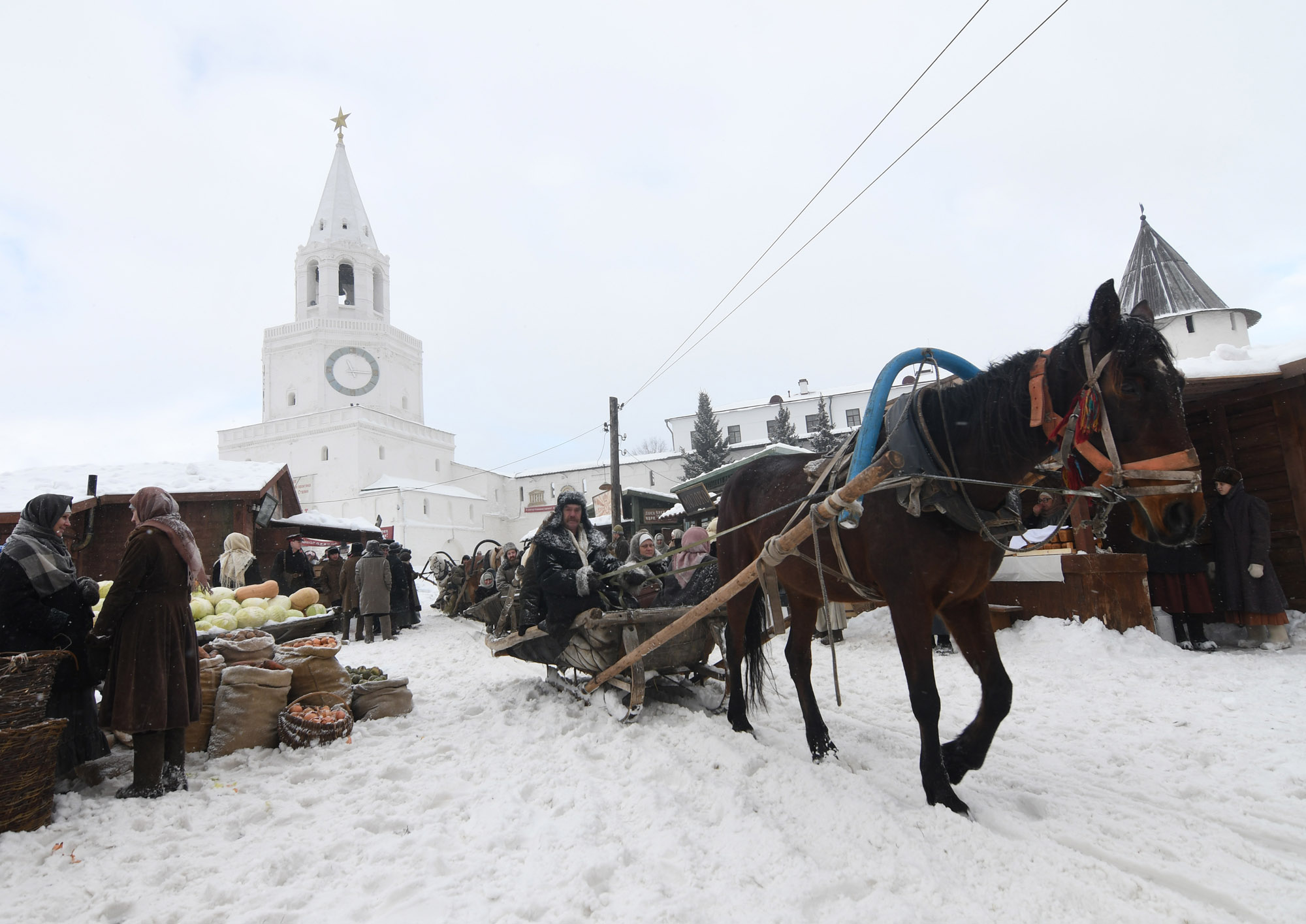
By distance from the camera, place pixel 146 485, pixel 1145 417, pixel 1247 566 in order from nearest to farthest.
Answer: pixel 1145 417
pixel 1247 566
pixel 146 485

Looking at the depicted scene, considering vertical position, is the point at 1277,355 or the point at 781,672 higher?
the point at 1277,355

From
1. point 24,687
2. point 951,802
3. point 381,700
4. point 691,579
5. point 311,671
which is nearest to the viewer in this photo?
point 951,802

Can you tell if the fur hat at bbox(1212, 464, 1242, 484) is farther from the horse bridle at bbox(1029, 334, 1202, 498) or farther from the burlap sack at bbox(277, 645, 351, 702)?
the burlap sack at bbox(277, 645, 351, 702)

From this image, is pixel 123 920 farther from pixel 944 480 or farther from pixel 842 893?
pixel 944 480

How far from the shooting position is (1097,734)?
4.18 m

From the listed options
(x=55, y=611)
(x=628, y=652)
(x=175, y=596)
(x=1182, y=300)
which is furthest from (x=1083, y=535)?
(x=1182, y=300)

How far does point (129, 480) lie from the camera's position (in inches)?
568

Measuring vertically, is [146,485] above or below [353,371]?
below

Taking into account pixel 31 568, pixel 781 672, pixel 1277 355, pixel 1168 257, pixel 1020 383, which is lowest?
pixel 781 672

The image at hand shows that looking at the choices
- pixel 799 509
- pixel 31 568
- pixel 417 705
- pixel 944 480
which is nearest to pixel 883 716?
pixel 799 509

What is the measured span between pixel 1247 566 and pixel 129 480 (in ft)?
61.6

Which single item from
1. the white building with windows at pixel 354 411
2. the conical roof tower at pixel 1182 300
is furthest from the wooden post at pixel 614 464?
the white building with windows at pixel 354 411

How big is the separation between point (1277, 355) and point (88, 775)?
33.3 feet

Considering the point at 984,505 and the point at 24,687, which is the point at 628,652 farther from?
the point at 24,687
